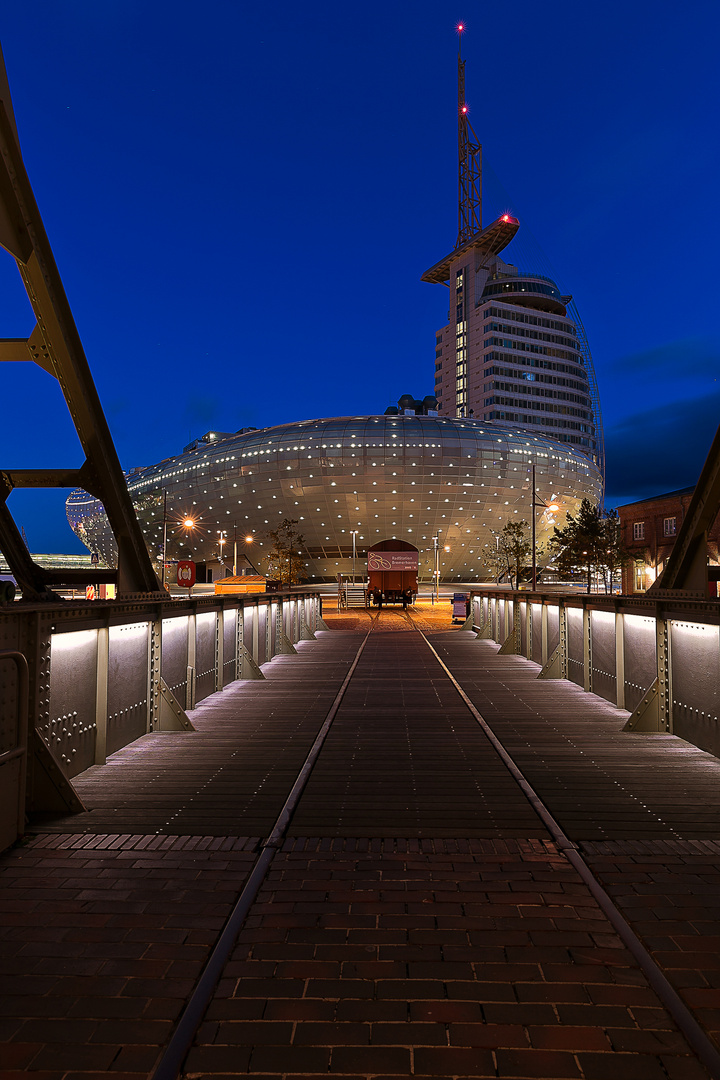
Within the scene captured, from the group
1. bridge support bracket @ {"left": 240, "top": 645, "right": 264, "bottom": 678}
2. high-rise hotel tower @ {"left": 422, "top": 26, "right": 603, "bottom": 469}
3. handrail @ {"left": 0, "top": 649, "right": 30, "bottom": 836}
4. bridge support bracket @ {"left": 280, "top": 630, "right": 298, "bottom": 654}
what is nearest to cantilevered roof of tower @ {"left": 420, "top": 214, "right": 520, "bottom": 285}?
high-rise hotel tower @ {"left": 422, "top": 26, "right": 603, "bottom": 469}

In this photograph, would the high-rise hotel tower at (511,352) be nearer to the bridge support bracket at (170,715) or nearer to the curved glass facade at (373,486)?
the curved glass facade at (373,486)

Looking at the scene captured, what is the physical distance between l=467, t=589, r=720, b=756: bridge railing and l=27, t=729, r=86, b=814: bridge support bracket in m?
7.13

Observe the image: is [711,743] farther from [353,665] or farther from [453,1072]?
[353,665]

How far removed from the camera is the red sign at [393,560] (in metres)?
49.6

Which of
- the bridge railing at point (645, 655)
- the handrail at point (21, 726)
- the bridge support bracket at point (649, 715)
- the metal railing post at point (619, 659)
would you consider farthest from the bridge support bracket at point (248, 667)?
the handrail at point (21, 726)

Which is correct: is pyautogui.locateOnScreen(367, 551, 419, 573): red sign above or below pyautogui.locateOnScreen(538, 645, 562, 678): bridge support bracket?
above

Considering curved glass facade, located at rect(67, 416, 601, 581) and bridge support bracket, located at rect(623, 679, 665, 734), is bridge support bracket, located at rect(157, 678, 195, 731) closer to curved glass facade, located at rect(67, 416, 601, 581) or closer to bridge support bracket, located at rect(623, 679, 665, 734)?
bridge support bracket, located at rect(623, 679, 665, 734)

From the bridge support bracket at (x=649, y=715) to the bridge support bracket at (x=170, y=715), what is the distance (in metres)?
6.36

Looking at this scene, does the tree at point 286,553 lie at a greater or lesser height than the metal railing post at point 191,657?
greater

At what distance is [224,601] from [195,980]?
30.0 feet

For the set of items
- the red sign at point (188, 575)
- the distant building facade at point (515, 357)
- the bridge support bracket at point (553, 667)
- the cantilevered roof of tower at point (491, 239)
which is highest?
the cantilevered roof of tower at point (491, 239)

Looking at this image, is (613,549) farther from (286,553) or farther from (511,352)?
(511,352)

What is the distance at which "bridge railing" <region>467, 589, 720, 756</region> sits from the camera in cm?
763

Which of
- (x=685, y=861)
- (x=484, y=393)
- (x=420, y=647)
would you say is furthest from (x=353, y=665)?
(x=484, y=393)
